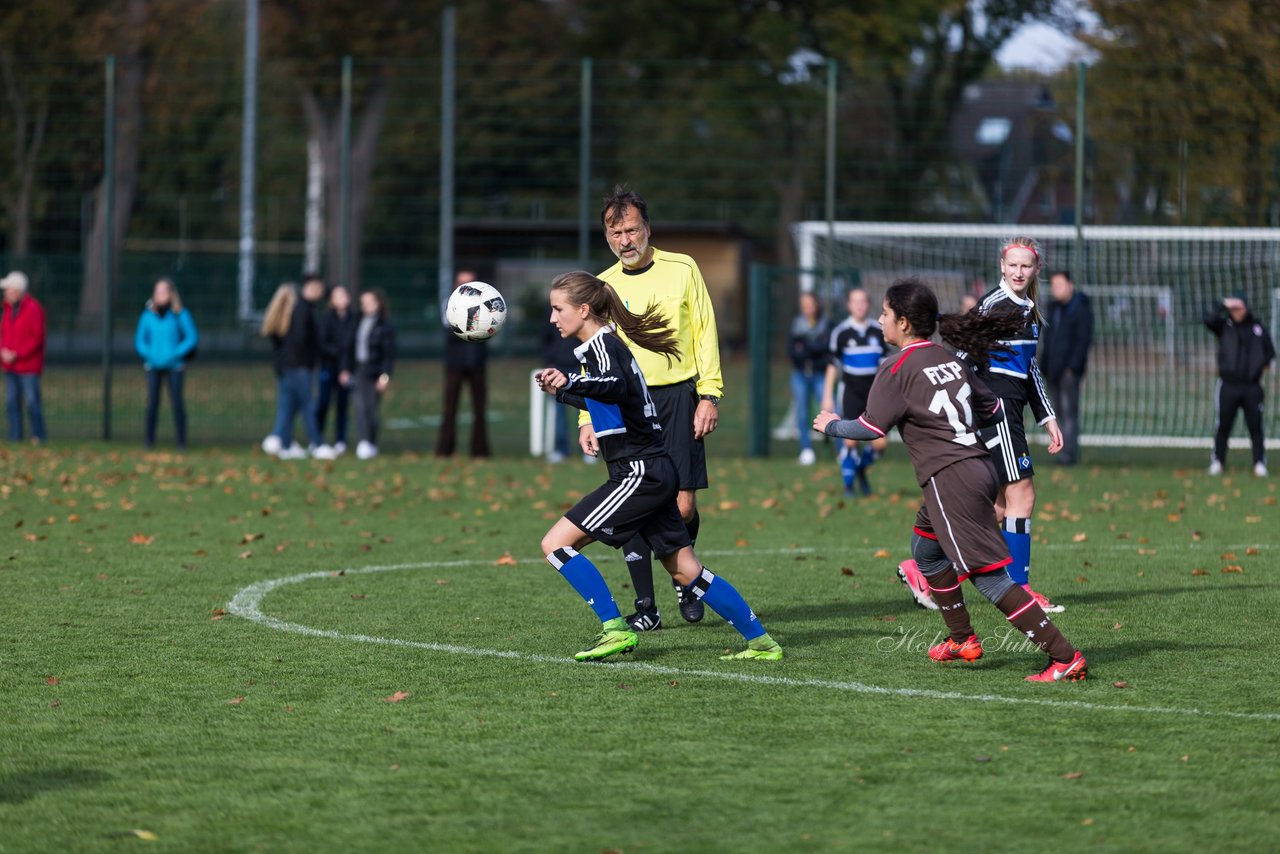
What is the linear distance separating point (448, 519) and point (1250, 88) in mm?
12421

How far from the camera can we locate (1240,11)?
84.2 ft

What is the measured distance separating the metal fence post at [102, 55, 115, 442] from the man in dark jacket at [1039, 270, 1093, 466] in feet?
36.5

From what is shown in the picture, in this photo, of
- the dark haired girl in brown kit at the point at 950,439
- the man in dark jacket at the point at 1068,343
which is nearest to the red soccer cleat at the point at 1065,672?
the dark haired girl in brown kit at the point at 950,439

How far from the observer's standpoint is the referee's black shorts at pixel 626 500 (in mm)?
7070

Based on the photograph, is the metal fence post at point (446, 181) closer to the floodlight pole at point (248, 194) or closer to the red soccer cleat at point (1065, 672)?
the floodlight pole at point (248, 194)

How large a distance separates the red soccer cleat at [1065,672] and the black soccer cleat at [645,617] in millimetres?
2039

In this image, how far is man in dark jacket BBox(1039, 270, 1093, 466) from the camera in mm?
17547

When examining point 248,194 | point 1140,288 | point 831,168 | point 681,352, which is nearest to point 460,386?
point 831,168

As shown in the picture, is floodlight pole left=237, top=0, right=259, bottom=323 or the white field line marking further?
floodlight pole left=237, top=0, right=259, bottom=323

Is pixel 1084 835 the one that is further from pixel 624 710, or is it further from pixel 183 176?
pixel 183 176

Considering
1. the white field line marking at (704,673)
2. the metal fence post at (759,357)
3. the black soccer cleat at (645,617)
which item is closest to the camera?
the white field line marking at (704,673)

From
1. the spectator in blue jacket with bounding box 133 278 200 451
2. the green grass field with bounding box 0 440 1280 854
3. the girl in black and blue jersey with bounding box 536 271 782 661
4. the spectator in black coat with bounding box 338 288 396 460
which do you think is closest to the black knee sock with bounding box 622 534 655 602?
the green grass field with bounding box 0 440 1280 854

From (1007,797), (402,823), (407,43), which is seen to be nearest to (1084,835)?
(1007,797)

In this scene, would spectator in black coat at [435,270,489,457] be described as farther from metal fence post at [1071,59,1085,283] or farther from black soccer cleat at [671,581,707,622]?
black soccer cleat at [671,581,707,622]
